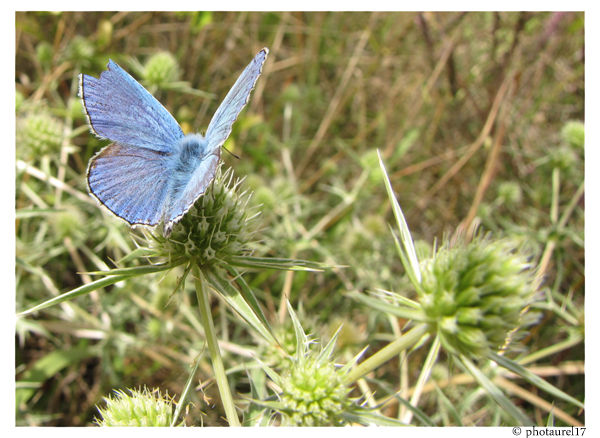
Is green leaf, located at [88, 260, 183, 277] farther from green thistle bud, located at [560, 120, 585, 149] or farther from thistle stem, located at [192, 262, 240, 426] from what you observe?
green thistle bud, located at [560, 120, 585, 149]

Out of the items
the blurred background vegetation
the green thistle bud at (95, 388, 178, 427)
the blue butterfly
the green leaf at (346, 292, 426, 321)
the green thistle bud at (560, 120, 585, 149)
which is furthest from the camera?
the green thistle bud at (560, 120, 585, 149)

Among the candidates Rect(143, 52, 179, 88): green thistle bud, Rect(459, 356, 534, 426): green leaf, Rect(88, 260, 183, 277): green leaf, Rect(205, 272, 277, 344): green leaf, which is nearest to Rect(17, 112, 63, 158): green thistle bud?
Rect(143, 52, 179, 88): green thistle bud

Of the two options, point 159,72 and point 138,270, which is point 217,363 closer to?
point 138,270

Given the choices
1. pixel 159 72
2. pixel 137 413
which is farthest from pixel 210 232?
pixel 159 72

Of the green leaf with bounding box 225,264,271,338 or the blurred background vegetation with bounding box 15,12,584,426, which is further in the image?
the blurred background vegetation with bounding box 15,12,584,426
